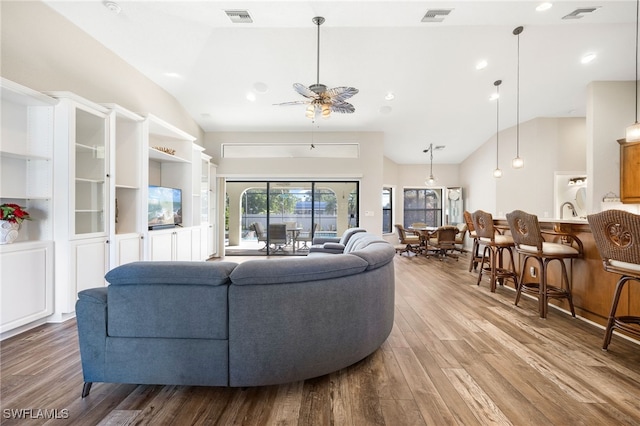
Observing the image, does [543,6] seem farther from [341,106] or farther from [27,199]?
[27,199]

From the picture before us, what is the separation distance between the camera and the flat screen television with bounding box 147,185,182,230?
4422mm

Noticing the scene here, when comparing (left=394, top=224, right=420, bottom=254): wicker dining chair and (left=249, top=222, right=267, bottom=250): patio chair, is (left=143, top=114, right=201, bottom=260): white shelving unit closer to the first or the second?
(left=249, top=222, right=267, bottom=250): patio chair

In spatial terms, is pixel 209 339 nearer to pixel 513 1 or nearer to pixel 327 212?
pixel 513 1

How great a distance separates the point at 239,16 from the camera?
380cm

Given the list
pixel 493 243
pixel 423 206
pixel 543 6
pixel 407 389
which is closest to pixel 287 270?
pixel 407 389

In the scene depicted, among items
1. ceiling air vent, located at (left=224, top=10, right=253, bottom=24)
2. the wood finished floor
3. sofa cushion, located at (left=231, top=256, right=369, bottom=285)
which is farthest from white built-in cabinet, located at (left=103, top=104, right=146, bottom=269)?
sofa cushion, located at (left=231, top=256, right=369, bottom=285)

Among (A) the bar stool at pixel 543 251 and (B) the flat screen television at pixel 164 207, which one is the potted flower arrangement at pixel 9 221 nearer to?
(B) the flat screen television at pixel 164 207

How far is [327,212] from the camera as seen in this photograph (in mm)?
7617

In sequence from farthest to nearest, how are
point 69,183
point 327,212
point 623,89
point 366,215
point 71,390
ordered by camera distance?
point 327,212
point 366,215
point 623,89
point 69,183
point 71,390

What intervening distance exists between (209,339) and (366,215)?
228 inches

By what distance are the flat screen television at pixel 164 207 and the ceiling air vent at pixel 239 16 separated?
110 inches

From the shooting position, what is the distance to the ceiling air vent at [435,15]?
359cm

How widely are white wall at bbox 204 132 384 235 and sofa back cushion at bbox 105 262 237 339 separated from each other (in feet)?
18.6

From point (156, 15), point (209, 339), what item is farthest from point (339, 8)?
point (209, 339)
